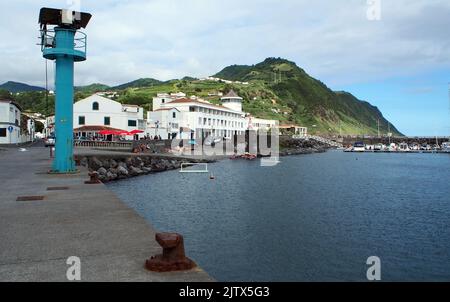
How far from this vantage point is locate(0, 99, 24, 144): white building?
6919 centimetres

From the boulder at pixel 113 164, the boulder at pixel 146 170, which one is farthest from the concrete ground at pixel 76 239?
the boulder at pixel 146 170

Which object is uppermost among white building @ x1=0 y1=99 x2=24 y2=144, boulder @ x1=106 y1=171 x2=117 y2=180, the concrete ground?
white building @ x1=0 y1=99 x2=24 y2=144

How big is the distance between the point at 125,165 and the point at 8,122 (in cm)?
3146

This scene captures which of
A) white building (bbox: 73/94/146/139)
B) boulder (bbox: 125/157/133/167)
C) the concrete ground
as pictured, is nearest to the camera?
the concrete ground

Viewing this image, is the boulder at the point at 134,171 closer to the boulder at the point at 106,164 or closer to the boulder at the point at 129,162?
the boulder at the point at 129,162

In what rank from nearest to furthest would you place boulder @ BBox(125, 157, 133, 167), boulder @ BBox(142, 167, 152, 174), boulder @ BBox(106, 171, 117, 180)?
boulder @ BBox(106, 171, 117, 180), boulder @ BBox(125, 157, 133, 167), boulder @ BBox(142, 167, 152, 174)

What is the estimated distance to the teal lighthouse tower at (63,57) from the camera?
2611 centimetres

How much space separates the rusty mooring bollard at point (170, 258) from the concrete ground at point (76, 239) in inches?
6.5

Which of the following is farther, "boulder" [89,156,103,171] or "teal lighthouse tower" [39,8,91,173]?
"boulder" [89,156,103,171]

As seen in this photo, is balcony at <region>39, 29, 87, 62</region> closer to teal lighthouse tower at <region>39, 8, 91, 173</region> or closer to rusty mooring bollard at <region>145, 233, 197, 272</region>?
teal lighthouse tower at <region>39, 8, 91, 173</region>

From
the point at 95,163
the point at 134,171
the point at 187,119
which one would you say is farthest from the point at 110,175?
the point at 187,119

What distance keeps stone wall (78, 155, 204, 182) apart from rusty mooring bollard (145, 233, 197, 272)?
35114 millimetres

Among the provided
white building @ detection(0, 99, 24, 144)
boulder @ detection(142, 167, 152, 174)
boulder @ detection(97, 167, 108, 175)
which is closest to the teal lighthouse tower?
boulder @ detection(97, 167, 108, 175)
